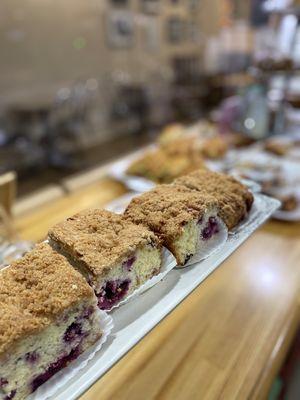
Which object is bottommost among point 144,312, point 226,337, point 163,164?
point 226,337

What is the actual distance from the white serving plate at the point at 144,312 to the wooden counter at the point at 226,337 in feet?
0.26

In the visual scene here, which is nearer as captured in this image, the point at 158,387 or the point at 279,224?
the point at 158,387

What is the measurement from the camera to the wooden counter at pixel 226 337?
796mm

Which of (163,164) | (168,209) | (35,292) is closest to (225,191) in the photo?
(168,209)

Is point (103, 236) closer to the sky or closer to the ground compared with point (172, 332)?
closer to the sky

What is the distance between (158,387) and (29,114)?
11.7ft

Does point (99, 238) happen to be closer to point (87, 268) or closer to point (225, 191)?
point (87, 268)

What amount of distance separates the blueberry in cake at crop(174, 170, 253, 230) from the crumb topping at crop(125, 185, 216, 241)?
31 millimetres

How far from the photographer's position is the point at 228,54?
4.42 m

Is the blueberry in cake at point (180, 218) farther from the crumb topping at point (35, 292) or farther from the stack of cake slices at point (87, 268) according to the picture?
the crumb topping at point (35, 292)

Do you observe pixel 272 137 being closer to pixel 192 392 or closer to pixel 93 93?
pixel 192 392

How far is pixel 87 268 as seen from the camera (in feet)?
1.87

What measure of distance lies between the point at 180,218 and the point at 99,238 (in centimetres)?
15

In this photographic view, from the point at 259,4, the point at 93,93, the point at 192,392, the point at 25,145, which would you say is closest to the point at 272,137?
the point at 192,392
